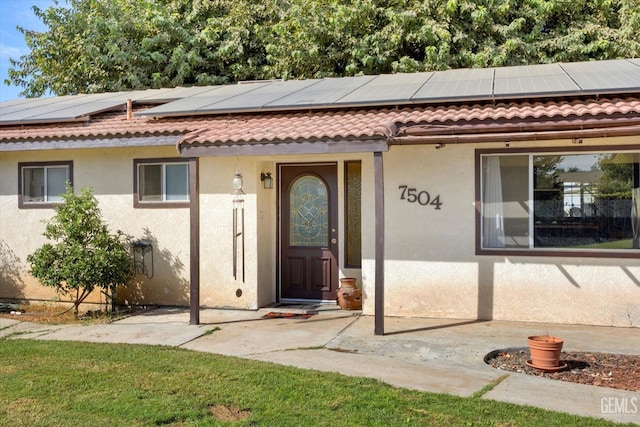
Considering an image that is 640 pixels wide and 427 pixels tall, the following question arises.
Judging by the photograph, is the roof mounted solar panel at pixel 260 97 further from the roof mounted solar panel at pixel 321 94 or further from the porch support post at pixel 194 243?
A: the porch support post at pixel 194 243

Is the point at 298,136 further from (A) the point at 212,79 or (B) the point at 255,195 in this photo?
(A) the point at 212,79

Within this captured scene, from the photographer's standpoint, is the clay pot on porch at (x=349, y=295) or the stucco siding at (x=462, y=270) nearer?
the stucco siding at (x=462, y=270)

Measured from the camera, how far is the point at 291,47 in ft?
55.4

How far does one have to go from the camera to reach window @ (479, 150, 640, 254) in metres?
8.45

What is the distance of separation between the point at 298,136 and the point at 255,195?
2.06 metres

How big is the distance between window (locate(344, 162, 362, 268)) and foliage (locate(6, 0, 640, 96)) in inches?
238

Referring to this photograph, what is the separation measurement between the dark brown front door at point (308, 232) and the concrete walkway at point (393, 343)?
0.67m

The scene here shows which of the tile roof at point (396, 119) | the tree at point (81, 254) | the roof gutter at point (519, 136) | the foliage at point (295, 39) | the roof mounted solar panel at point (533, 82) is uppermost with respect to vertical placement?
the foliage at point (295, 39)

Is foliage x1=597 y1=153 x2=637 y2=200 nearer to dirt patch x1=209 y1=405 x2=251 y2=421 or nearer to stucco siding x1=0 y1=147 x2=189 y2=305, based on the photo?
dirt patch x1=209 y1=405 x2=251 y2=421

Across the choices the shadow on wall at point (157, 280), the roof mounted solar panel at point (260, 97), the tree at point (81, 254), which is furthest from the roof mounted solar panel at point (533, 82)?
the tree at point (81, 254)

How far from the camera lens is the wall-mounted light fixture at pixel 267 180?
1004 cm

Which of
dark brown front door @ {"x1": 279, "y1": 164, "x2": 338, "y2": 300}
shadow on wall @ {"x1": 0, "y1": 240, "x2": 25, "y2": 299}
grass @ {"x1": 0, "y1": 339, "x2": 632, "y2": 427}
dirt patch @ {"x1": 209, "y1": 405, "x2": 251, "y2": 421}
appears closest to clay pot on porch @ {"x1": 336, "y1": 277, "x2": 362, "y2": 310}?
dark brown front door @ {"x1": 279, "y1": 164, "x2": 338, "y2": 300}

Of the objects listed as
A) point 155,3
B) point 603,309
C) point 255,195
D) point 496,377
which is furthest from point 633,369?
point 155,3

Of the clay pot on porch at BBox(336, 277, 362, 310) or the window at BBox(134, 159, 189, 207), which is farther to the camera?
the window at BBox(134, 159, 189, 207)
